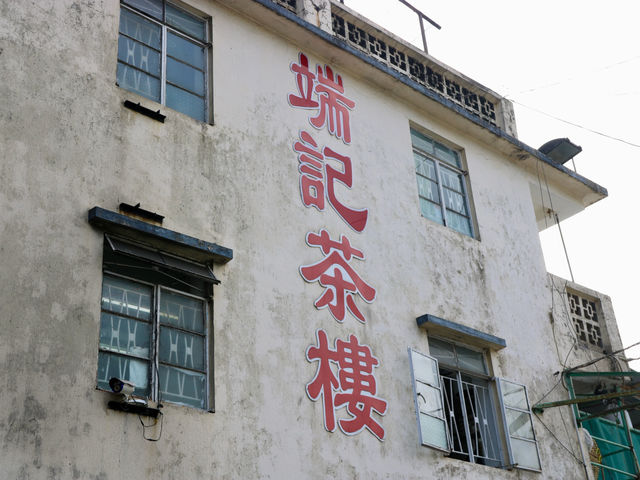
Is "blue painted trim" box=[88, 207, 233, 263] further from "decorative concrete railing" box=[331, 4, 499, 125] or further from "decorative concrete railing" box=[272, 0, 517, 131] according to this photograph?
"decorative concrete railing" box=[331, 4, 499, 125]

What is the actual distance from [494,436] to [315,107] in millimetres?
3871

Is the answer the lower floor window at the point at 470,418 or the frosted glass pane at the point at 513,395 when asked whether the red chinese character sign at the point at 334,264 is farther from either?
the frosted glass pane at the point at 513,395

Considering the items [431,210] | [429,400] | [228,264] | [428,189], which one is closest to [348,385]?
[429,400]

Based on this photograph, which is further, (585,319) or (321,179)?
(585,319)

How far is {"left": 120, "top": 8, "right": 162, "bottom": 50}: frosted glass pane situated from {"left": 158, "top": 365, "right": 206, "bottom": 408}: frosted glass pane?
3.07m

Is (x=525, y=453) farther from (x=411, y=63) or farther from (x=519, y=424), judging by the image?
(x=411, y=63)

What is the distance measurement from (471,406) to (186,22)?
479 centimetres

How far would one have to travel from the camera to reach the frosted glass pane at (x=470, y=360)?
28.4 feet

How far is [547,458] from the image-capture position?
28.9 ft

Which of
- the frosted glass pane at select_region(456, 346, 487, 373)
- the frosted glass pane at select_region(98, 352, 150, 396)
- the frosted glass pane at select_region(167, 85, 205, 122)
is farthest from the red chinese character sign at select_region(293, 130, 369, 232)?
the frosted glass pane at select_region(98, 352, 150, 396)

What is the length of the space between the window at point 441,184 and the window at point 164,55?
2965 mm

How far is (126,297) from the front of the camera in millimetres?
6258

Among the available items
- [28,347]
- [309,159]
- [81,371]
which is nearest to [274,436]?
[81,371]

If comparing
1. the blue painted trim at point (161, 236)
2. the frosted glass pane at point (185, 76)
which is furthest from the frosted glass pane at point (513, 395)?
the frosted glass pane at point (185, 76)
